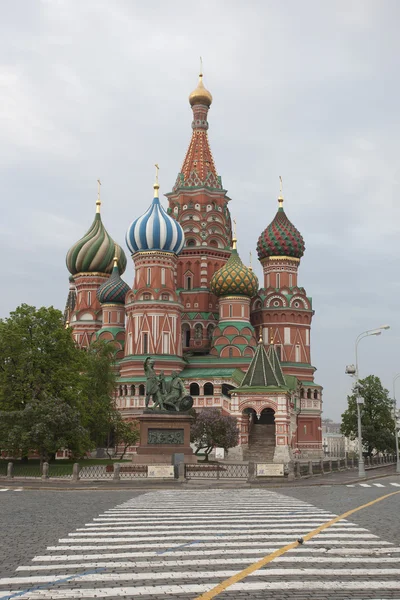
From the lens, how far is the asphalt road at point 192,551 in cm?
833

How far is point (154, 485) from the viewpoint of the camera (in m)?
28.2

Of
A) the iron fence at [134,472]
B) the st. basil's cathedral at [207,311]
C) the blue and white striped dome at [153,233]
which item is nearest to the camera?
the iron fence at [134,472]

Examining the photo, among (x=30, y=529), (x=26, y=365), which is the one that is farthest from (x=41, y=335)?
(x=30, y=529)

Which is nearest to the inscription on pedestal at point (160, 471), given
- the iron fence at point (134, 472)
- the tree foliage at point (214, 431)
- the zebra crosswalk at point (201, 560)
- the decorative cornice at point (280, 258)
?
the iron fence at point (134, 472)

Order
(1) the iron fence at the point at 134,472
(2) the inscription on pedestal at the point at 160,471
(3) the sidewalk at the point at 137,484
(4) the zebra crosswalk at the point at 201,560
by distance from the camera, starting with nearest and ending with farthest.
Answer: (4) the zebra crosswalk at the point at 201,560 < (3) the sidewalk at the point at 137,484 < (2) the inscription on pedestal at the point at 160,471 < (1) the iron fence at the point at 134,472

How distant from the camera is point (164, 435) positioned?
119 feet

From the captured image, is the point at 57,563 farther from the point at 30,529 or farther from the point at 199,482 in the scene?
the point at 199,482

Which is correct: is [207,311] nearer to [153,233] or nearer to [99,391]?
[153,233]

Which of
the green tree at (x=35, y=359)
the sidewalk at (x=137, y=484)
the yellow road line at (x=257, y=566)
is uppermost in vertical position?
the green tree at (x=35, y=359)

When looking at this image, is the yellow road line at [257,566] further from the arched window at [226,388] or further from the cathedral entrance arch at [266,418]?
the cathedral entrance arch at [266,418]

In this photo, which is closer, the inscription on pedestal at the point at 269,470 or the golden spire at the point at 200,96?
the inscription on pedestal at the point at 269,470

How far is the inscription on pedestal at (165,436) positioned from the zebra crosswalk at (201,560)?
19.7 meters

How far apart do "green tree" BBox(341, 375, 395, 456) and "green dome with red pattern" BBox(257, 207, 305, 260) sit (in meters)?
15.4

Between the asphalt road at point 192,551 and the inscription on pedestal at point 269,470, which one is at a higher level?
the inscription on pedestal at point 269,470
